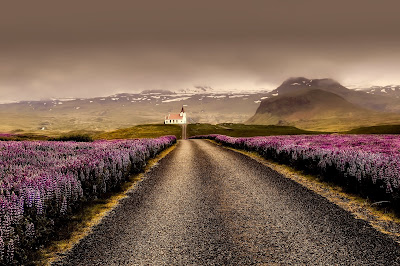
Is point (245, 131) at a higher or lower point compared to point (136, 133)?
higher

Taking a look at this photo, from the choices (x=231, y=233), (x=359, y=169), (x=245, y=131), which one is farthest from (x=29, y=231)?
(x=245, y=131)

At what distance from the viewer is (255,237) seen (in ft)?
20.7

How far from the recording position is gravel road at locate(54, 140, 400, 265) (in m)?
5.35

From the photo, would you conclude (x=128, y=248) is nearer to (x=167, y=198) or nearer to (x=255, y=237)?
(x=255, y=237)

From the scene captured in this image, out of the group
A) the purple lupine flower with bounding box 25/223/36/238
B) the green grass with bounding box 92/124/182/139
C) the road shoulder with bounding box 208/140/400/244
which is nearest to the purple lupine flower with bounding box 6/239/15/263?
the purple lupine flower with bounding box 25/223/36/238

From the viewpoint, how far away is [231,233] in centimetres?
659

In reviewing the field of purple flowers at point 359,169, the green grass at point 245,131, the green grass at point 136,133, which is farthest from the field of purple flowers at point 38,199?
the green grass at point 245,131

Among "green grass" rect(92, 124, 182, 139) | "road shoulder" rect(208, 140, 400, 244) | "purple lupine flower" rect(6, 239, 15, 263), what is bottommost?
"green grass" rect(92, 124, 182, 139)

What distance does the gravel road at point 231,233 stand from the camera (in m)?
5.35

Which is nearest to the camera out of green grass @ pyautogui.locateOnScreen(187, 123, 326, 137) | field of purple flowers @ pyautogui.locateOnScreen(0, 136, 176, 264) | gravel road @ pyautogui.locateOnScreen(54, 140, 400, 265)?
field of purple flowers @ pyautogui.locateOnScreen(0, 136, 176, 264)

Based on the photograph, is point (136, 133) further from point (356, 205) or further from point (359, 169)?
point (356, 205)

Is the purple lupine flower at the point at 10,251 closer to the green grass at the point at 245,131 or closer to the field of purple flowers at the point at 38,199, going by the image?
the field of purple flowers at the point at 38,199

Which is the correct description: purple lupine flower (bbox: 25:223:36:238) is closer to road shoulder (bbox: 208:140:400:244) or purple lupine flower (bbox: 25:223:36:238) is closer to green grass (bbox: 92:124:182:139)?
road shoulder (bbox: 208:140:400:244)

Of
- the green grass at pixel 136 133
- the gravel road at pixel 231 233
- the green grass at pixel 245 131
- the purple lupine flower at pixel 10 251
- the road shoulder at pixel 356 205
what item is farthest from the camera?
the green grass at pixel 245 131
